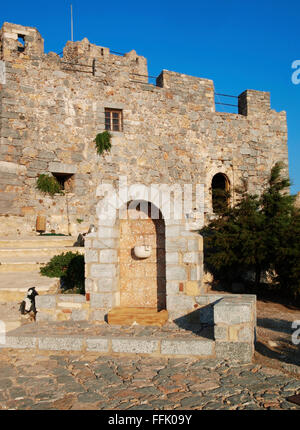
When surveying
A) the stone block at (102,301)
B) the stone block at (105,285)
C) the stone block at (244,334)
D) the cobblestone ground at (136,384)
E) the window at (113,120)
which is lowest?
the cobblestone ground at (136,384)

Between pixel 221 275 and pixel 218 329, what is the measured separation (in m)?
6.42

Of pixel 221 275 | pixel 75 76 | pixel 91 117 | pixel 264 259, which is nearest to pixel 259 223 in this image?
pixel 264 259

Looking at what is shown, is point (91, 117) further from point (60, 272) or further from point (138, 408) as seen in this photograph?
point (138, 408)

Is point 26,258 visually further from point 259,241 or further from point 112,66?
point 112,66

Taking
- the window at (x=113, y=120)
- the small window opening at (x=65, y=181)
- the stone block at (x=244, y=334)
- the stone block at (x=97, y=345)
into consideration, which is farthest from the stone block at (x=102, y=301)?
the window at (x=113, y=120)

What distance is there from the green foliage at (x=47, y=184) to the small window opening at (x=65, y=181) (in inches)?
19.0

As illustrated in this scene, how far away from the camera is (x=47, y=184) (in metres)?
12.1

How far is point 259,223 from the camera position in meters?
10.0

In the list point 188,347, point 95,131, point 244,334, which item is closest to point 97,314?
point 188,347

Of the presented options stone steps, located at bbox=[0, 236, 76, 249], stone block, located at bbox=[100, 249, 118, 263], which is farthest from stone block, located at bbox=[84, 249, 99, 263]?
stone steps, located at bbox=[0, 236, 76, 249]

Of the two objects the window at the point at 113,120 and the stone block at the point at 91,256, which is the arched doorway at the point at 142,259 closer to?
the stone block at the point at 91,256

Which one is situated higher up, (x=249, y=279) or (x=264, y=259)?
(x=264, y=259)

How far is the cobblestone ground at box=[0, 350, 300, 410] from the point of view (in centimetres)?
337

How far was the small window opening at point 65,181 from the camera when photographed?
12795mm
